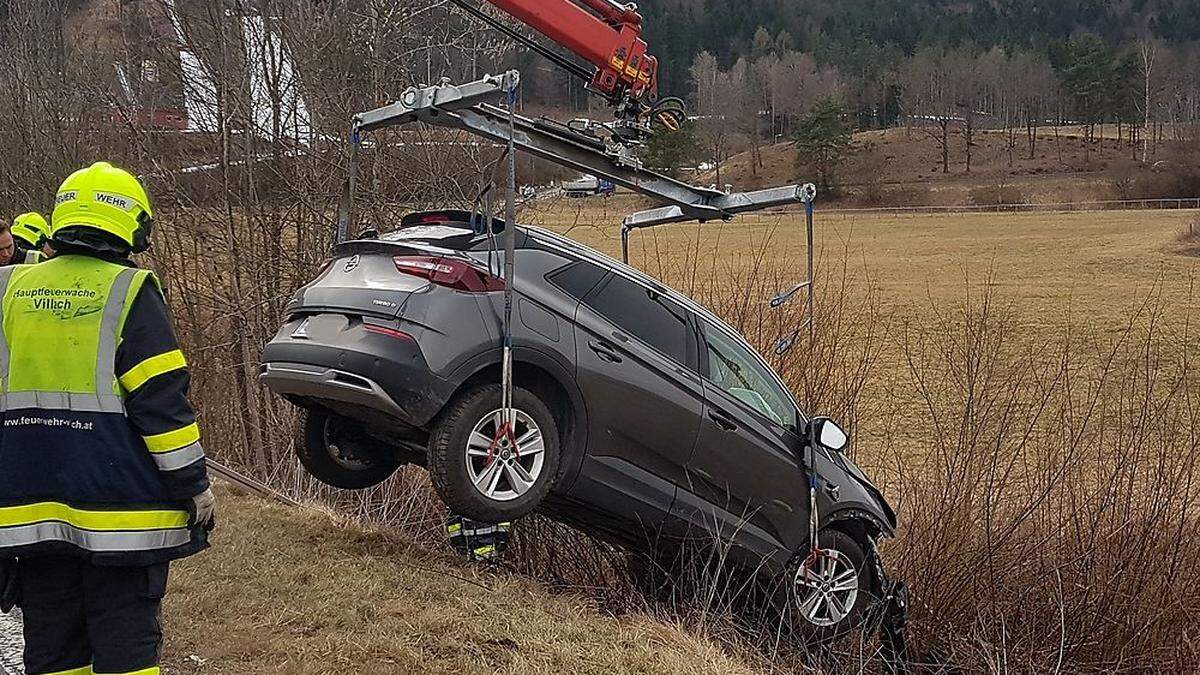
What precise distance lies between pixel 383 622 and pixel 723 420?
1953 mm

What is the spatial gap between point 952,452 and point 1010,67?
397ft

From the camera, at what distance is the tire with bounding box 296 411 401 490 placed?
614 cm

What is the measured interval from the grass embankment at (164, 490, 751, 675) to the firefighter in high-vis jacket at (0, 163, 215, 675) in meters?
1.50

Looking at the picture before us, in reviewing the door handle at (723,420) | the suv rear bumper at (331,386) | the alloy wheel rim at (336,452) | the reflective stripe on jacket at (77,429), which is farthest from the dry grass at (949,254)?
the reflective stripe on jacket at (77,429)

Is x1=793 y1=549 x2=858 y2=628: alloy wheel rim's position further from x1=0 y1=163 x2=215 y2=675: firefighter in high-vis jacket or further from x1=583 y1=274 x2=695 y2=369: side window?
x1=0 y1=163 x2=215 y2=675: firefighter in high-vis jacket

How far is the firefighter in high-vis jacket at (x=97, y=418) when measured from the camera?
136 inches

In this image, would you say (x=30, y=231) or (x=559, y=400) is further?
(x=30, y=231)

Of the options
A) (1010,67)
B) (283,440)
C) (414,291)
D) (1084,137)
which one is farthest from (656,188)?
(1010,67)

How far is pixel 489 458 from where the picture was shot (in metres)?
5.14

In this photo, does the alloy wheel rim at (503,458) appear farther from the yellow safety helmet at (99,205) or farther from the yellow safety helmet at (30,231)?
the yellow safety helmet at (30,231)

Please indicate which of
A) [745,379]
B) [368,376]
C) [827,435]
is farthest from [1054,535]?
[368,376]

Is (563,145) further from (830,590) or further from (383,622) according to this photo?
(830,590)

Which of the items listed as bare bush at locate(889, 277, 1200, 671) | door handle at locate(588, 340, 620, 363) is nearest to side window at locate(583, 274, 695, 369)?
door handle at locate(588, 340, 620, 363)

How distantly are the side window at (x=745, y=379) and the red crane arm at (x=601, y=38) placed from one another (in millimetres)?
2319
